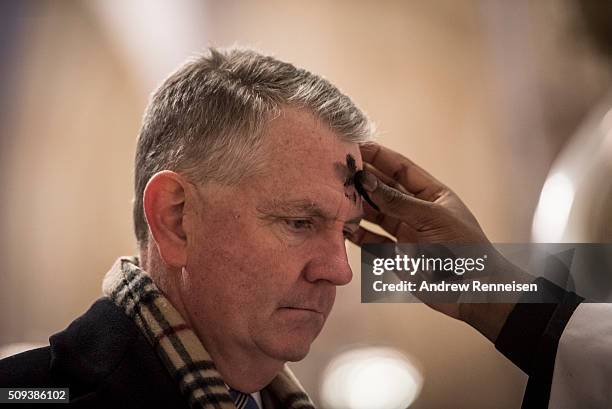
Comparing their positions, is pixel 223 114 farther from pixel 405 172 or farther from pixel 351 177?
pixel 405 172

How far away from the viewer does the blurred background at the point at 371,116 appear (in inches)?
68.7

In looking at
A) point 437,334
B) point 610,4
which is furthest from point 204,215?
point 610,4

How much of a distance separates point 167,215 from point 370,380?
0.58 metres

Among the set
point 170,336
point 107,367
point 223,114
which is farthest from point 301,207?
point 107,367

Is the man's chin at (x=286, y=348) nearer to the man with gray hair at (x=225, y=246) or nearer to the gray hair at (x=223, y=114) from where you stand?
the man with gray hair at (x=225, y=246)

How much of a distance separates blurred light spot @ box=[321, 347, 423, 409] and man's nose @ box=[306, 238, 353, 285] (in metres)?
0.29

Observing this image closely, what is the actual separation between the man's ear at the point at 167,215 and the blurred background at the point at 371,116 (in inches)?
10.8

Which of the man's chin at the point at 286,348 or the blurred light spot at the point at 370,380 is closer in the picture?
the man's chin at the point at 286,348

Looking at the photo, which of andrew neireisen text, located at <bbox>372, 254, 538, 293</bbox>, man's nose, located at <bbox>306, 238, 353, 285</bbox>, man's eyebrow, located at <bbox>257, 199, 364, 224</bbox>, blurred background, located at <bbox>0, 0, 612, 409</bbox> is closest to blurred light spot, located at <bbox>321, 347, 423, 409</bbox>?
blurred background, located at <bbox>0, 0, 612, 409</bbox>

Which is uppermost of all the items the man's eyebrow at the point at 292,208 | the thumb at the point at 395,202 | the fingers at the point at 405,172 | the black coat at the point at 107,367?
the fingers at the point at 405,172

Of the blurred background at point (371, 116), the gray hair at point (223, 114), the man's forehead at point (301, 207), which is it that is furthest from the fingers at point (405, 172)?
the man's forehead at point (301, 207)

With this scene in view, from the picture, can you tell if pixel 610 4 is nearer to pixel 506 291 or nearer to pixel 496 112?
pixel 496 112

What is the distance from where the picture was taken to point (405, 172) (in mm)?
1783

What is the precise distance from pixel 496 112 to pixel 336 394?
0.73m
